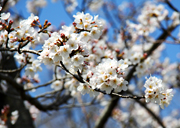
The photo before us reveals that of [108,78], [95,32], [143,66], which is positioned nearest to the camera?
[108,78]

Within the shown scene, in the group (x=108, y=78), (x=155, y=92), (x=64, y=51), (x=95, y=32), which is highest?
(x=95, y=32)

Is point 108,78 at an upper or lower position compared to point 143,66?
lower

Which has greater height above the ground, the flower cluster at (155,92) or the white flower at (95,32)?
the white flower at (95,32)

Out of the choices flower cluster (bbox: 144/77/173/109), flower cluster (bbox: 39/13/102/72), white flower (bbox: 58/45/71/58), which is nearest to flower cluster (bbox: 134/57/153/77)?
flower cluster (bbox: 144/77/173/109)

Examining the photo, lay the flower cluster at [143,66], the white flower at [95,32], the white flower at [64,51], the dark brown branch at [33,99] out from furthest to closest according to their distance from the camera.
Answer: the flower cluster at [143,66] < the dark brown branch at [33,99] < the white flower at [95,32] < the white flower at [64,51]

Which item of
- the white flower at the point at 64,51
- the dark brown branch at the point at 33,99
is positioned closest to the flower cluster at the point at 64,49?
the white flower at the point at 64,51

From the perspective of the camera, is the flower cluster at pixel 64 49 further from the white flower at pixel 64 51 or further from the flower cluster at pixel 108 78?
the flower cluster at pixel 108 78

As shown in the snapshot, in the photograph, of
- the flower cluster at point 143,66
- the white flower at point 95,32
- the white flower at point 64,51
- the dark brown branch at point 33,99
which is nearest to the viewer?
the white flower at point 64,51

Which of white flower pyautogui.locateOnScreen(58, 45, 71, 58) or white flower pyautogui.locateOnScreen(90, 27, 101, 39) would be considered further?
white flower pyautogui.locateOnScreen(90, 27, 101, 39)

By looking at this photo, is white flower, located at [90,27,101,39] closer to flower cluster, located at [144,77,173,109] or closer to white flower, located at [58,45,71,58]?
white flower, located at [58,45,71,58]

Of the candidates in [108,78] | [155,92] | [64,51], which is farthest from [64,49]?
[155,92]

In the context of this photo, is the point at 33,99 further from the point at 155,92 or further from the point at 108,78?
the point at 155,92

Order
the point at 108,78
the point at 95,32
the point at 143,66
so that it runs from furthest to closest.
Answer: the point at 143,66 → the point at 95,32 → the point at 108,78

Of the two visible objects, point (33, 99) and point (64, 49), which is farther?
point (33, 99)
